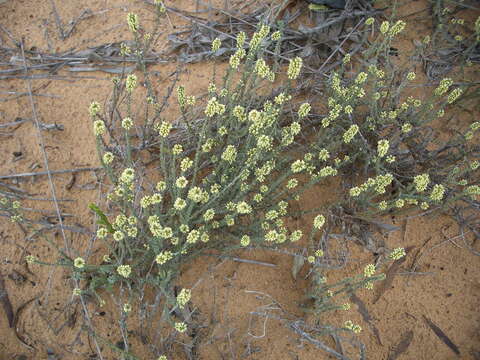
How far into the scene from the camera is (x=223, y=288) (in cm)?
248

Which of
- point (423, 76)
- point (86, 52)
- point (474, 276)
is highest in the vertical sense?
point (86, 52)

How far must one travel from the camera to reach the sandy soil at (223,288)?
232cm

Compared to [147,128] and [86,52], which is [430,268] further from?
[86,52]

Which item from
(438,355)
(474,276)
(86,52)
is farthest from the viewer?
(86,52)

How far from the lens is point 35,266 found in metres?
2.48

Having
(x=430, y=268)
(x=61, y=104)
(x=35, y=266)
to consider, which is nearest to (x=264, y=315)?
(x=430, y=268)

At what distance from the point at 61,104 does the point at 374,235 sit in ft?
8.72

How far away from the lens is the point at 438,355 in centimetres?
245

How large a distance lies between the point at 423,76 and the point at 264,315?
2528 millimetres

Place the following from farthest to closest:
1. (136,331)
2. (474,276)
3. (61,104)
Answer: (61,104) < (474,276) < (136,331)

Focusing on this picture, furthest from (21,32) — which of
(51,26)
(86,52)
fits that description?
(86,52)

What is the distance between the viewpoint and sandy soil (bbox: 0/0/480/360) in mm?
2324

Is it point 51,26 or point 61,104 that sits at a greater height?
point 51,26

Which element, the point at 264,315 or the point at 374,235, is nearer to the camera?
the point at 264,315
